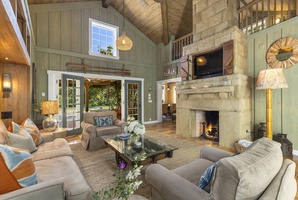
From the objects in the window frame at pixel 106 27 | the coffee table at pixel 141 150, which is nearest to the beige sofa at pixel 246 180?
the coffee table at pixel 141 150

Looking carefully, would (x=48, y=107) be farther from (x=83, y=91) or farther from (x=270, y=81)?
(x=270, y=81)

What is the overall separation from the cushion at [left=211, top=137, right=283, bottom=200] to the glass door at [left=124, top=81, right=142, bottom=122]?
5.86 meters

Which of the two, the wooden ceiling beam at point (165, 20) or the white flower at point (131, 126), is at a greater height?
the wooden ceiling beam at point (165, 20)

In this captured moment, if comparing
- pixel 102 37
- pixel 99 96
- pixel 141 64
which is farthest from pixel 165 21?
pixel 99 96

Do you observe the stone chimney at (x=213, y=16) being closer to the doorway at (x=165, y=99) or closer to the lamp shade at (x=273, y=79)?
the lamp shade at (x=273, y=79)

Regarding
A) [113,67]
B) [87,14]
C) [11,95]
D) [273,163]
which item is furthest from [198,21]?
[11,95]

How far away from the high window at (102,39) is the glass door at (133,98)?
140cm

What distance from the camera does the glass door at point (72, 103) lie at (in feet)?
15.9

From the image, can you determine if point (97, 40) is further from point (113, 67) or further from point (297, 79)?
point (297, 79)

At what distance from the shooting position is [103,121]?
4273mm

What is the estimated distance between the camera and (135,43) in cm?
698

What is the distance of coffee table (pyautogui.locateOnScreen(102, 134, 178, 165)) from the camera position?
2258 mm

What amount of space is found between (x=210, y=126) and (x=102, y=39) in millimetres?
5335

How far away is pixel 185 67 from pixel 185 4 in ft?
8.81
